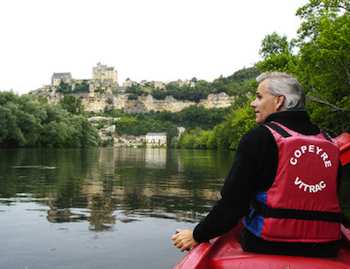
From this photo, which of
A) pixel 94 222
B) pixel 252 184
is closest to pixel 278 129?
pixel 252 184

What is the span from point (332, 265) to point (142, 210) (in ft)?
30.2

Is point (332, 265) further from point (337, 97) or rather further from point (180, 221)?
point (337, 97)

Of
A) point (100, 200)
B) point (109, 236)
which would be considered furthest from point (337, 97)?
point (109, 236)

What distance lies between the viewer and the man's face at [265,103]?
12.1 ft

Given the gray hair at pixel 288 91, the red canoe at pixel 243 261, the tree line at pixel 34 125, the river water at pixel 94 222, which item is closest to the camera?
the red canoe at pixel 243 261

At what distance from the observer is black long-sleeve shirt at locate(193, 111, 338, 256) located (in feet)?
11.1

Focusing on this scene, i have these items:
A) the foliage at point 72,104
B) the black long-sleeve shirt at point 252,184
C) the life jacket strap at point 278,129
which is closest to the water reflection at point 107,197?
A: the black long-sleeve shirt at point 252,184

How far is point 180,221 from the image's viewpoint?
10820 mm

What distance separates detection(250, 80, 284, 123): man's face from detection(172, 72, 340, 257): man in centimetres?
10

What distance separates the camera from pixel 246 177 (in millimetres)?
3416

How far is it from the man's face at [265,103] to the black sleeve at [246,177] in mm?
301

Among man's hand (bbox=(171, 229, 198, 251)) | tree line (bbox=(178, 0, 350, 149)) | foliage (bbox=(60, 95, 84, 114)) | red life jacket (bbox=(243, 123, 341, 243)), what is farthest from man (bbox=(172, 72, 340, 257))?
foliage (bbox=(60, 95, 84, 114))

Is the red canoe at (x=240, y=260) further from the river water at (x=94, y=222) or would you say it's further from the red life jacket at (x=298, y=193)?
the river water at (x=94, y=222)

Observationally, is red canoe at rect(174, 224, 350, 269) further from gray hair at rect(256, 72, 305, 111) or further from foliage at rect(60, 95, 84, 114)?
foliage at rect(60, 95, 84, 114)
